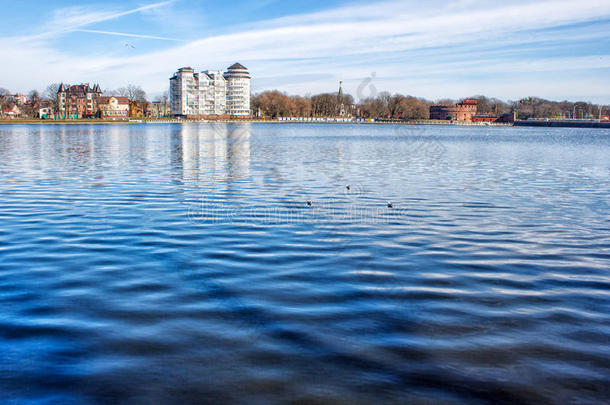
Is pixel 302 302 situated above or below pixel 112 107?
below

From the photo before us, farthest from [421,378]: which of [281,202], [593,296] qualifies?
[281,202]

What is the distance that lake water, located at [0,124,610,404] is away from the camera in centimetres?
508

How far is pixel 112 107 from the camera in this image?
19350 centimetres

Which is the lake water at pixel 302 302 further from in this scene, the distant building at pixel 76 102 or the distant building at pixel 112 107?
the distant building at pixel 76 102

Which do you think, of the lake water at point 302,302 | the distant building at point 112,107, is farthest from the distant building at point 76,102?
the lake water at point 302,302

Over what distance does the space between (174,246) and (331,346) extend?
18.5ft

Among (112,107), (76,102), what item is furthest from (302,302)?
(76,102)

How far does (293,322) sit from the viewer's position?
6.52 m

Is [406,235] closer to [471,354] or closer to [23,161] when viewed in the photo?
[471,354]

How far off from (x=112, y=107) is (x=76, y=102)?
15.0 metres

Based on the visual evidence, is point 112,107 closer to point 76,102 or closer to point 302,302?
point 76,102

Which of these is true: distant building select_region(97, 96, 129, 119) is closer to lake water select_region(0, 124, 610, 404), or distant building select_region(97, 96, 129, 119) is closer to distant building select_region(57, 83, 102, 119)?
distant building select_region(57, 83, 102, 119)

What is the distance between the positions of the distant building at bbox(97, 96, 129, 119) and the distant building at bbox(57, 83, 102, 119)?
12.6ft

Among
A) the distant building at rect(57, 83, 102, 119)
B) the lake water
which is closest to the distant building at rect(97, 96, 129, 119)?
the distant building at rect(57, 83, 102, 119)
